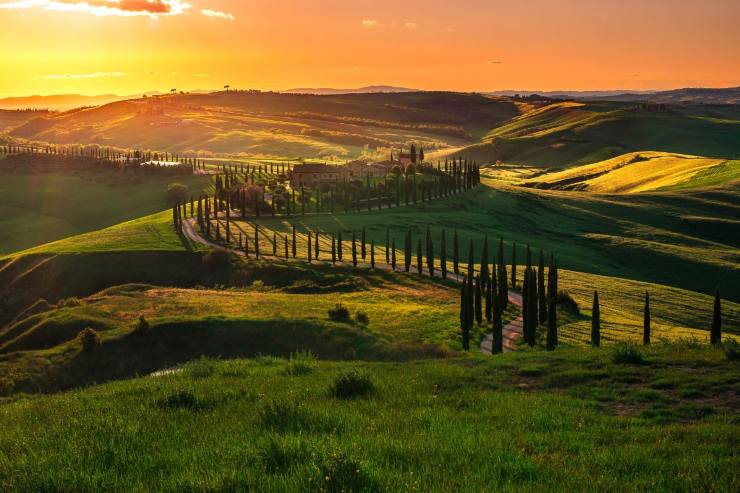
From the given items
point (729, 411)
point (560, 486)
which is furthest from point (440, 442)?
point (729, 411)

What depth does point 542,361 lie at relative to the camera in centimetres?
3111

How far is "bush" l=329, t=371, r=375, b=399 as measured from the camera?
2192cm

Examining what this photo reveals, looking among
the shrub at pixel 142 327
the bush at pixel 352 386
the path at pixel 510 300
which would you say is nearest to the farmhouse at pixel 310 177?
the path at pixel 510 300

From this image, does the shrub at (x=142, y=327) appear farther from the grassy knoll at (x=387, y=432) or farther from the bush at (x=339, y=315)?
the grassy knoll at (x=387, y=432)

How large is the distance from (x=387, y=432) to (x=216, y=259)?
100508 mm

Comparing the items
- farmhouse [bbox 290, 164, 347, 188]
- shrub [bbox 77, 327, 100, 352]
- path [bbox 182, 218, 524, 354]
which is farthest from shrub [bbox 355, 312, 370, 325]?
farmhouse [bbox 290, 164, 347, 188]

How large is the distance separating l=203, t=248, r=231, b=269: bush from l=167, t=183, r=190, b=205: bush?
78544 mm

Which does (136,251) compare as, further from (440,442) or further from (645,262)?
(440,442)

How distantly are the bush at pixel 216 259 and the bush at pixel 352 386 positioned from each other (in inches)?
3664

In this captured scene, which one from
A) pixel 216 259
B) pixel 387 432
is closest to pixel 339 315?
pixel 216 259

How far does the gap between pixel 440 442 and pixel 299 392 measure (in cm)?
754

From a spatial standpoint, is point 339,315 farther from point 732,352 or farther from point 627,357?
point 732,352

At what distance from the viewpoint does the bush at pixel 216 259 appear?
113m

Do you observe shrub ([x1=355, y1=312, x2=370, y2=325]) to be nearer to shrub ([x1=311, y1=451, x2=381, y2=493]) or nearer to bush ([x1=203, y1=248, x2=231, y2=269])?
bush ([x1=203, y1=248, x2=231, y2=269])
